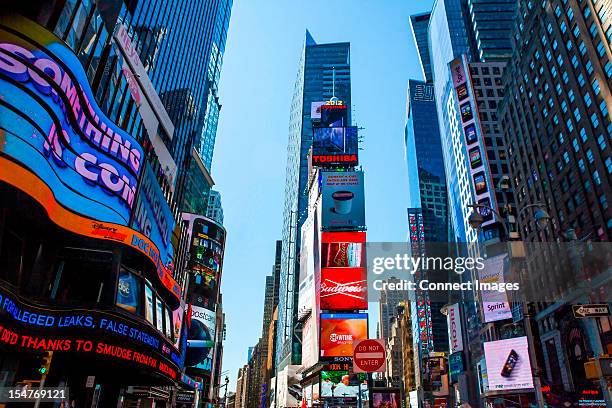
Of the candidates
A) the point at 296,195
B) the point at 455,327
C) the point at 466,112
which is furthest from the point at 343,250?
the point at 296,195

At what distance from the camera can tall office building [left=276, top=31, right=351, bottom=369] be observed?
13555 cm

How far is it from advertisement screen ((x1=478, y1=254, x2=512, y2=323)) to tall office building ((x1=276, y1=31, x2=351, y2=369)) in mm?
54883

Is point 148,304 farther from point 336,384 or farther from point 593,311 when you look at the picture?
point 336,384

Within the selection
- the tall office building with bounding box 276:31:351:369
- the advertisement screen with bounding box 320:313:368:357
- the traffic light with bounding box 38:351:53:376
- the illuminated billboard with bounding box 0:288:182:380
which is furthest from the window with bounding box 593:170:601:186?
the tall office building with bounding box 276:31:351:369

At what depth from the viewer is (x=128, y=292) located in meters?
23.0

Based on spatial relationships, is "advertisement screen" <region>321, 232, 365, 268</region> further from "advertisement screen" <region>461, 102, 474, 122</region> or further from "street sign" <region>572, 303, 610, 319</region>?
"street sign" <region>572, 303, 610, 319</region>

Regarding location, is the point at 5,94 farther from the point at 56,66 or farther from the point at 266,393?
the point at 266,393

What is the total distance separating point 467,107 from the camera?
10669 centimetres

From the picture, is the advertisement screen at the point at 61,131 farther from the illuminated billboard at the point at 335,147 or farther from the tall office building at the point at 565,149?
the illuminated billboard at the point at 335,147

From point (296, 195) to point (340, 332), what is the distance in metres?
85.3


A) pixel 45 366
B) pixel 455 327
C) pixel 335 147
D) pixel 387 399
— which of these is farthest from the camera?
pixel 335 147

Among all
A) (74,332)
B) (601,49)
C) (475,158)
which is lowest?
(74,332)

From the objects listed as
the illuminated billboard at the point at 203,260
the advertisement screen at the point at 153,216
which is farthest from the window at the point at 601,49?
the illuminated billboard at the point at 203,260

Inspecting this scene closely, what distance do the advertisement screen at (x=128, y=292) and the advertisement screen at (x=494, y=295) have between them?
61100mm
